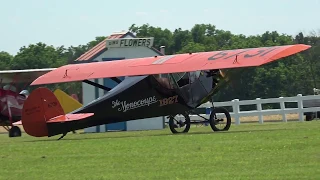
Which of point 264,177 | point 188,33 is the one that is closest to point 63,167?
point 264,177

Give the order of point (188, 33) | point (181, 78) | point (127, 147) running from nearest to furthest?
point (127, 147), point (181, 78), point (188, 33)

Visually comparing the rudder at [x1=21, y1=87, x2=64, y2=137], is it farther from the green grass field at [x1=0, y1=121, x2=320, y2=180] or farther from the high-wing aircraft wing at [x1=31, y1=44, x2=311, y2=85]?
the green grass field at [x1=0, y1=121, x2=320, y2=180]

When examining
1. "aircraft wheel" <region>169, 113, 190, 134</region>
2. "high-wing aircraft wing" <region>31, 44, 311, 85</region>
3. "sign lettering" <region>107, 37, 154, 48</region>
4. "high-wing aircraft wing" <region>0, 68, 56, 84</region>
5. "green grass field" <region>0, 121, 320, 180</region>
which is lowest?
"green grass field" <region>0, 121, 320, 180</region>

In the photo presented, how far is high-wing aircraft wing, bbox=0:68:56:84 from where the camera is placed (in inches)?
1198

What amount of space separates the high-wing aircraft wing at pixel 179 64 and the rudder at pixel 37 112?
2.68 meters

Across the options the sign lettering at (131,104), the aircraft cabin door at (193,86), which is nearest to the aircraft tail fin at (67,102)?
the aircraft cabin door at (193,86)

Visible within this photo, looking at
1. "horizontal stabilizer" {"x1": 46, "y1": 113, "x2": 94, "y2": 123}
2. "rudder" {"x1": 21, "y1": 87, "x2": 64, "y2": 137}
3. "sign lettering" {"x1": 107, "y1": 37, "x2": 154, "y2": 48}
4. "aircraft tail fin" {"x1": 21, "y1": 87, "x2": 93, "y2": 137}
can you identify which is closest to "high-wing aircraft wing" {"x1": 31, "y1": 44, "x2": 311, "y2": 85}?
"horizontal stabilizer" {"x1": 46, "y1": 113, "x2": 94, "y2": 123}

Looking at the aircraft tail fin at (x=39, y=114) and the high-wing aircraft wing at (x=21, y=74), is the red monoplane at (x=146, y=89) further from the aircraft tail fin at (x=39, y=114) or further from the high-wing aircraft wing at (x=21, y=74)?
the high-wing aircraft wing at (x=21, y=74)

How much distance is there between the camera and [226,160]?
1352 cm

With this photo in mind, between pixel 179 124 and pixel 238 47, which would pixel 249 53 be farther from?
pixel 238 47

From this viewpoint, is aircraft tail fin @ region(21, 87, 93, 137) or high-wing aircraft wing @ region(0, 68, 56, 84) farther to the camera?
high-wing aircraft wing @ region(0, 68, 56, 84)

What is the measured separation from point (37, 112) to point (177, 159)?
8354 millimetres

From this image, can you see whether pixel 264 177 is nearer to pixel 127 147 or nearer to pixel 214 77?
pixel 127 147

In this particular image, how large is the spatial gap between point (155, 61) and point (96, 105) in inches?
97.5
